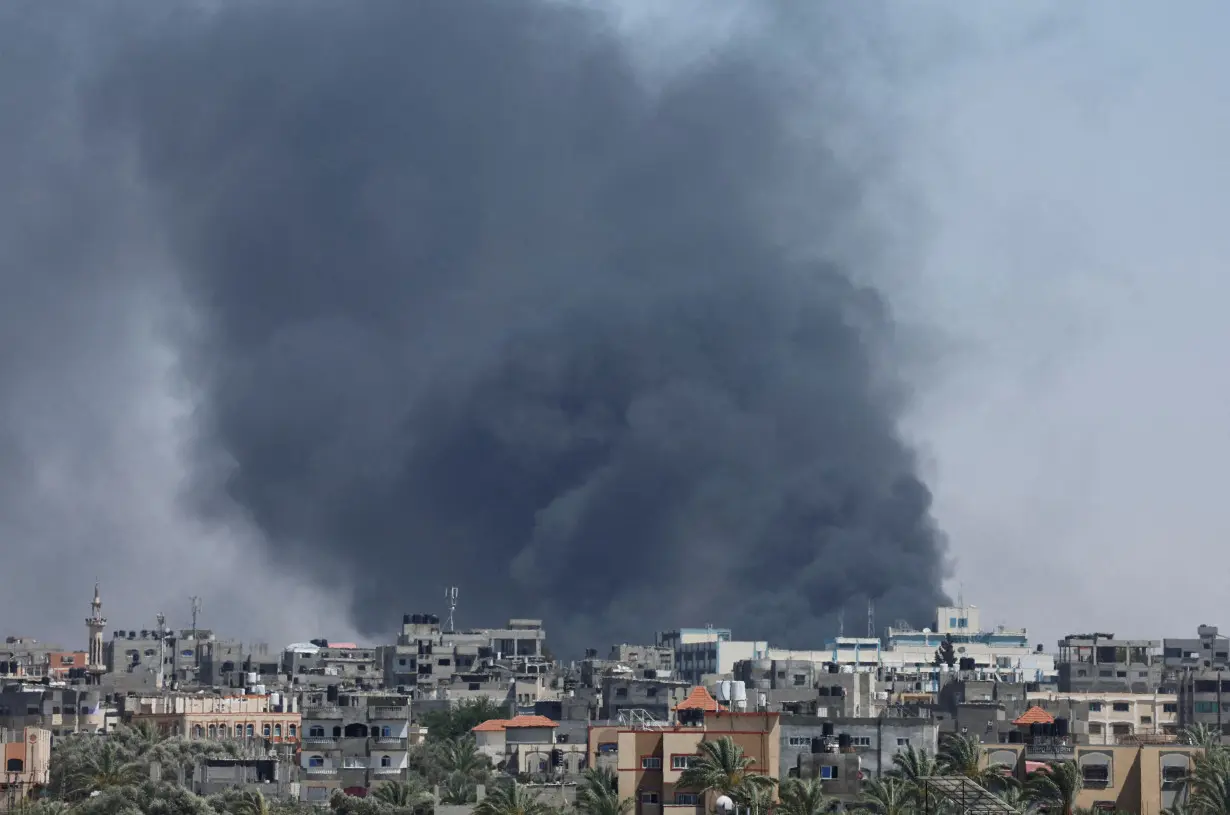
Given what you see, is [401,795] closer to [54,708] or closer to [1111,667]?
[54,708]

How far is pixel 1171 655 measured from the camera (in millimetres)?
152375

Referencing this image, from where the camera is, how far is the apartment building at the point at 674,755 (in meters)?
67.1

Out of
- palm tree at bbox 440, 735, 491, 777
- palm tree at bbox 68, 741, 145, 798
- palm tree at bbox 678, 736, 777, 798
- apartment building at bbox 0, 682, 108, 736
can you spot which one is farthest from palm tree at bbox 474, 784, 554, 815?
apartment building at bbox 0, 682, 108, 736

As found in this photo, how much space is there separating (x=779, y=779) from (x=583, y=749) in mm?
24250

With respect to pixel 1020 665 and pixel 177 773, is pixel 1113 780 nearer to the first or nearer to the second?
pixel 177 773

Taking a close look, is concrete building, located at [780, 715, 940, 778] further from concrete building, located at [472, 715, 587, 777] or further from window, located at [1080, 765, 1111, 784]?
concrete building, located at [472, 715, 587, 777]

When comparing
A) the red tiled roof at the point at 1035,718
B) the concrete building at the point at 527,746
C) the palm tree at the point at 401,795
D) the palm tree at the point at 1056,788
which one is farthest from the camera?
the concrete building at the point at 527,746

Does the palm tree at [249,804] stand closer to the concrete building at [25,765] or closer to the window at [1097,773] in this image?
the concrete building at [25,765]

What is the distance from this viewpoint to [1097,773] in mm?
72125

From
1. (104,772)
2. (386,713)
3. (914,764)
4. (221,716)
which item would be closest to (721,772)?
(914,764)

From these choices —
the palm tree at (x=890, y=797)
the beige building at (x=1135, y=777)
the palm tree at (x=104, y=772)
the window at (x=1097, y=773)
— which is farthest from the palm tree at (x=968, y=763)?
the palm tree at (x=104, y=772)

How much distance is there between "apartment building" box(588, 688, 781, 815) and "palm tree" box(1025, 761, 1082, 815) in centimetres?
606

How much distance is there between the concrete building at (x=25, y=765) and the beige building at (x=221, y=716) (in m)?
8.93

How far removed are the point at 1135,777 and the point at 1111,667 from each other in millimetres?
64699
